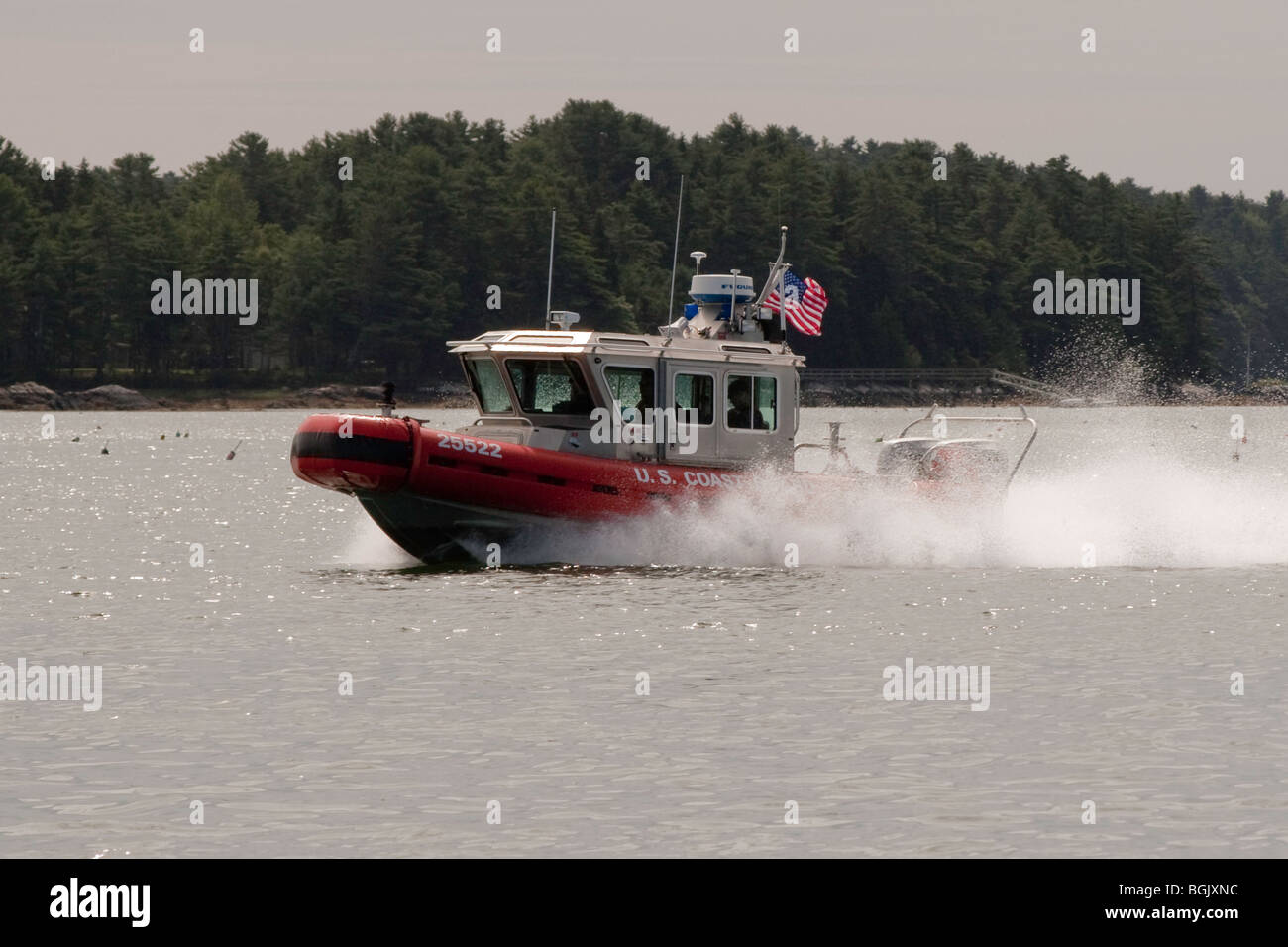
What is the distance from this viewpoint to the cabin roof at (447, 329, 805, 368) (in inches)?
1021

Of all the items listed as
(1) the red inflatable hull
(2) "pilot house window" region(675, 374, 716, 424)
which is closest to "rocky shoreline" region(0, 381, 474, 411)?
(2) "pilot house window" region(675, 374, 716, 424)

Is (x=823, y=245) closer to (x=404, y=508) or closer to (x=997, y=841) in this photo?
(x=404, y=508)

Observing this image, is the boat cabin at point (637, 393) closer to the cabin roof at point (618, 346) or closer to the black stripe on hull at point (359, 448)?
the cabin roof at point (618, 346)

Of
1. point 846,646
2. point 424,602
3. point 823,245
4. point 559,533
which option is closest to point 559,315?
point 559,533

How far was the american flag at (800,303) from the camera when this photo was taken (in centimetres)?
2789

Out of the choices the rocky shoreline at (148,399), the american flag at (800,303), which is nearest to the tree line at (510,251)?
the rocky shoreline at (148,399)

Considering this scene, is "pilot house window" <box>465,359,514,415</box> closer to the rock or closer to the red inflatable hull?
the red inflatable hull

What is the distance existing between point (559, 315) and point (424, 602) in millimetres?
5150

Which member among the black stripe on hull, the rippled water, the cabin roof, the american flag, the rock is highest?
the american flag

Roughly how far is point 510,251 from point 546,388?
433 feet

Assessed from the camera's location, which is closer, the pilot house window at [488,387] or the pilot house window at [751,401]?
the pilot house window at [488,387]

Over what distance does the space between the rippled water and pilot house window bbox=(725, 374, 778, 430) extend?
938 millimetres

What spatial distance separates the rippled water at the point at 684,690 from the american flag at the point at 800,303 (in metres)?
2.49

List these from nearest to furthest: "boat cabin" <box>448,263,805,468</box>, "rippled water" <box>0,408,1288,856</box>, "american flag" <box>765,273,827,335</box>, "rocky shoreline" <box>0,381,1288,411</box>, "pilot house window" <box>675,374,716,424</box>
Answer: "rippled water" <box>0,408,1288,856</box> < "boat cabin" <box>448,263,805,468</box> < "pilot house window" <box>675,374,716,424</box> < "american flag" <box>765,273,827,335</box> < "rocky shoreline" <box>0,381,1288,411</box>
